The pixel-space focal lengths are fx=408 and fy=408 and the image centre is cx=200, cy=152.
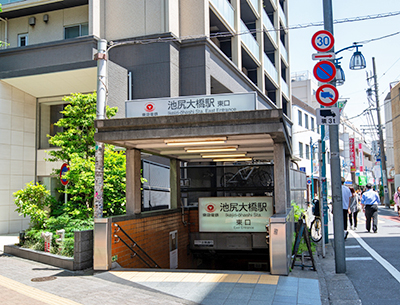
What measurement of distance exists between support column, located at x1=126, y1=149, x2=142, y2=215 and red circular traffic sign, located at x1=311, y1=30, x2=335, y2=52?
4732 millimetres

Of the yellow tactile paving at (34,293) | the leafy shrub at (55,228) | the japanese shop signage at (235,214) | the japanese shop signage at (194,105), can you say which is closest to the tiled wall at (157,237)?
the japanese shop signage at (235,214)

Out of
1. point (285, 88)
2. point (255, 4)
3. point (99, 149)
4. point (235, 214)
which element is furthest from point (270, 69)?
point (99, 149)

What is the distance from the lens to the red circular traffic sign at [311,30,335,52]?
861cm

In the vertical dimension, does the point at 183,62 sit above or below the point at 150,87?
above

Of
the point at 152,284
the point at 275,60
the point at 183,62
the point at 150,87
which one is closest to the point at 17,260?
the point at 152,284

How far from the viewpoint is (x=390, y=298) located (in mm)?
6535

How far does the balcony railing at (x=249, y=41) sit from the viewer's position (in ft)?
72.6

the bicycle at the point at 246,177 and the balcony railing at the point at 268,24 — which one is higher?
the balcony railing at the point at 268,24

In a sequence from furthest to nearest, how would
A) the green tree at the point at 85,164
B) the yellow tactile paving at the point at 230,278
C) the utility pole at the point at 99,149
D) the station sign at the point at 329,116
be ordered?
the green tree at the point at 85,164, the utility pole at the point at 99,149, the station sign at the point at 329,116, the yellow tactile paving at the point at 230,278

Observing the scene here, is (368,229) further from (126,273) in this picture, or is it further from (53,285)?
(53,285)

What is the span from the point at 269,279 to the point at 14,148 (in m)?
15.0

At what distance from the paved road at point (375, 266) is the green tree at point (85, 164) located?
6.51 meters

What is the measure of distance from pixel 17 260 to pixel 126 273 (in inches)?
168

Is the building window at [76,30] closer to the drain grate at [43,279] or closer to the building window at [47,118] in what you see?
the building window at [47,118]
